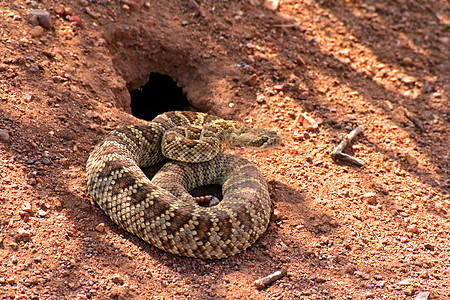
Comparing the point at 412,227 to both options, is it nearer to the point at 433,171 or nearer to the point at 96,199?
the point at 433,171

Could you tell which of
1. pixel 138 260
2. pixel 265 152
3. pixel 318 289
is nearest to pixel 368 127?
pixel 265 152

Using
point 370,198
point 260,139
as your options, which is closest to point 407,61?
point 370,198

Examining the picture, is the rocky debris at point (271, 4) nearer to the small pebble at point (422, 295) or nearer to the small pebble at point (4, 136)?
the small pebble at point (4, 136)

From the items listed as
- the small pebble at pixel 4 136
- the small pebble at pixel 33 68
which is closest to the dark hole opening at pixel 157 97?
the small pebble at pixel 33 68

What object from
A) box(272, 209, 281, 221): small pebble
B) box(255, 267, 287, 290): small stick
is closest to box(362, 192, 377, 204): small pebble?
box(272, 209, 281, 221): small pebble

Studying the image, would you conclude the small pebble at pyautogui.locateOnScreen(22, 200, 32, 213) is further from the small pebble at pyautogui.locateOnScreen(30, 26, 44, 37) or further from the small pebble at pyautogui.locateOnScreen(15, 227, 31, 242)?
the small pebble at pyautogui.locateOnScreen(30, 26, 44, 37)

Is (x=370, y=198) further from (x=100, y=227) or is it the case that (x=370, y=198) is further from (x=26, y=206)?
(x=26, y=206)
